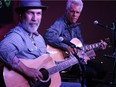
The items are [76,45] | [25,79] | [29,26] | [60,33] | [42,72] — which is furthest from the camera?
[60,33]

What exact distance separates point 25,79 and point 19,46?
0.38 metres

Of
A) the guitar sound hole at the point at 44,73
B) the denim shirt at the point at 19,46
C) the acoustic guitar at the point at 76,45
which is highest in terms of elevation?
the denim shirt at the point at 19,46

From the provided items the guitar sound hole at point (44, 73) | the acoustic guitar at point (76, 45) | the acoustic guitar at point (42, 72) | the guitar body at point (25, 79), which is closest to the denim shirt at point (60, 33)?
the acoustic guitar at point (76, 45)

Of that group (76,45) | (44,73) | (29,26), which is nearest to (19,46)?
(29,26)

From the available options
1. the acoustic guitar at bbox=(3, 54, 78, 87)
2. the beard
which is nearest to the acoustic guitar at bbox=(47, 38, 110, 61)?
the acoustic guitar at bbox=(3, 54, 78, 87)

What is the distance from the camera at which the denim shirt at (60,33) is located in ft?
15.1


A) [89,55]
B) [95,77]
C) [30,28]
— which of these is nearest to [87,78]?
[95,77]

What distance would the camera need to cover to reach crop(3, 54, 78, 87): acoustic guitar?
10.4 ft

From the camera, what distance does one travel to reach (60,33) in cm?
469

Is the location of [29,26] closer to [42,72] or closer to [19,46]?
[19,46]

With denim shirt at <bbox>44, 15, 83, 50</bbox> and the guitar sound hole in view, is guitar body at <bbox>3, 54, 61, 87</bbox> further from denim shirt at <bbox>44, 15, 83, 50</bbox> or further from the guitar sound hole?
denim shirt at <bbox>44, 15, 83, 50</bbox>

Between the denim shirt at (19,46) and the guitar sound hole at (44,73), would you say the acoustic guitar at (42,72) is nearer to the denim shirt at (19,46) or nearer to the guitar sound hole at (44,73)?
the guitar sound hole at (44,73)

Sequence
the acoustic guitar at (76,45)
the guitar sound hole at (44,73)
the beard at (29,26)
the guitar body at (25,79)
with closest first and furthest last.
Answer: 1. the guitar body at (25,79)
2. the guitar sound hole at (44,73)
3. the beard at (29,26)
4. the acoustic guitar at (76,45)

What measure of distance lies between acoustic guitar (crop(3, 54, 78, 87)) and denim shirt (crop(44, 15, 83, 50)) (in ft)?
2.66
